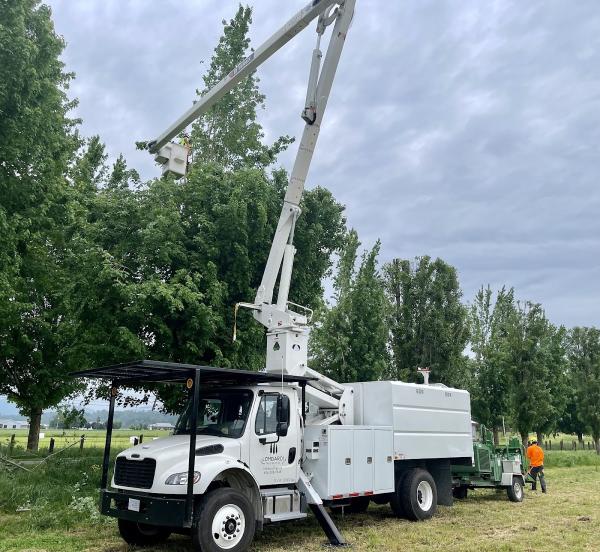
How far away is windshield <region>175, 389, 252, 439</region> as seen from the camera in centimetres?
935

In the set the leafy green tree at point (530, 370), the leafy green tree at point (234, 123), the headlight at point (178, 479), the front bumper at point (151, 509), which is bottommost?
the front bumper at point (151, 509)

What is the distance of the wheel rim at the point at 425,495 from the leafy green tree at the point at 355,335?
869cm

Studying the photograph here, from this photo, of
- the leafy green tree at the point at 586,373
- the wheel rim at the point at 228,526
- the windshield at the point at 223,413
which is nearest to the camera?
the wheel rim at the point at 228,526

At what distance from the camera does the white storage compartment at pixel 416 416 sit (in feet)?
38.4

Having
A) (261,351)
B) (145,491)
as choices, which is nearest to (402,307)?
(261,351)

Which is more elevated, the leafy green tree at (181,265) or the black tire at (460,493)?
the leafy green tree at (181,265)

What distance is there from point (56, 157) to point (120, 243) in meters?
3.46

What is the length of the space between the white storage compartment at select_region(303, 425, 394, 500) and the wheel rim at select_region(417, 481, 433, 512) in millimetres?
1165

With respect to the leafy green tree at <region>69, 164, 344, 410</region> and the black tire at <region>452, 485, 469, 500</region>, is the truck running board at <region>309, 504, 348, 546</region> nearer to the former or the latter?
the leafy green tree at <region>69, 164, 344, 410</region>

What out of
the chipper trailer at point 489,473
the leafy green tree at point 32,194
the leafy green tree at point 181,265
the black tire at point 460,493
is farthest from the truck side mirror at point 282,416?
the black tire at point 460,493

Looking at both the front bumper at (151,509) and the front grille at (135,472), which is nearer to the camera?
the front bumper at (151,509)

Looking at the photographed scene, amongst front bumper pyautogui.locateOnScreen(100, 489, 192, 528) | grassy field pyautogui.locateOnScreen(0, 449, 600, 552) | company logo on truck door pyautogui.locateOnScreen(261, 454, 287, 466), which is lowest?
grassy field pyautogui.locateOnScreen(0, 449, 600, 552)

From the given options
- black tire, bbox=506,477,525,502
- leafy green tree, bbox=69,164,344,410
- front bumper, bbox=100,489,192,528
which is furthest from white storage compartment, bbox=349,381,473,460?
front bumper, bbox=100,489,192,528

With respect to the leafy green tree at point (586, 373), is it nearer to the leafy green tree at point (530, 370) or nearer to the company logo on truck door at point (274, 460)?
the leafy green tree at point (530, 370)
